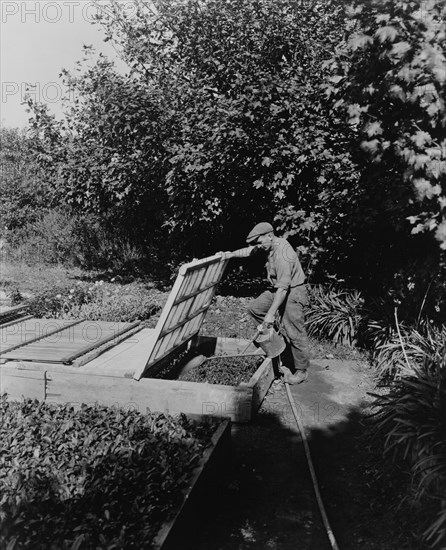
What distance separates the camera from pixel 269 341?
601 centimetres

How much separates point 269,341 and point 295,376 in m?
0.65

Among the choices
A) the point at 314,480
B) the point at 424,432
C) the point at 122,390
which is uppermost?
the point at 424,432

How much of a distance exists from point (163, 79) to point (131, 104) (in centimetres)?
139

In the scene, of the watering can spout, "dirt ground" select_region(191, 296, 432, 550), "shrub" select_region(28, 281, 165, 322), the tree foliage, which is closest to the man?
the watering can spout

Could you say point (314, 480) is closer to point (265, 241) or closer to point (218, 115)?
point (265, 241)

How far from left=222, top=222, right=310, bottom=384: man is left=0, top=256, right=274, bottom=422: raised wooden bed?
51 cm

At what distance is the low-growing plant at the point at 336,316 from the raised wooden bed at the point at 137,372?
1.99 m

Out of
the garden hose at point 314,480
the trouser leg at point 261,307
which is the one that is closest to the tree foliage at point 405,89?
the trouser leg at point 261,307

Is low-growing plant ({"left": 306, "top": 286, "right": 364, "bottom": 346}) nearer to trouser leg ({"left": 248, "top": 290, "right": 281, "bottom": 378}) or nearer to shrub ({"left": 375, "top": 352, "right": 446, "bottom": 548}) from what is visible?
trouser leg ({"left": 248, "top": 290, "right": 281, "bottom": 378})

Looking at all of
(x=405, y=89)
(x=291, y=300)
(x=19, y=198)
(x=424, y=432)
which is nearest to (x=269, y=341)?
(x=291, y=300)

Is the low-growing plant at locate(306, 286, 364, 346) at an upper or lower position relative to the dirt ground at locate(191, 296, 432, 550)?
upper

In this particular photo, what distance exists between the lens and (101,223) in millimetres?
15281

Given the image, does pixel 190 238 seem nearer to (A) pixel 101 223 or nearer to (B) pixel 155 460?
(A) pixel 101 223

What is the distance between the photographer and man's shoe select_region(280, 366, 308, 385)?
20.4ft
